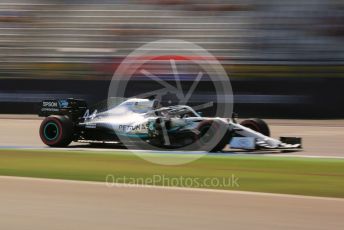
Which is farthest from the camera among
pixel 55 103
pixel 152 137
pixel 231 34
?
pixel 231 34

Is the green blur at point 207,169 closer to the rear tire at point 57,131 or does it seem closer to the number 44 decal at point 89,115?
the rear tire at point 57,131

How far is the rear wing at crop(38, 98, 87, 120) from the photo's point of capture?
35.3 feet

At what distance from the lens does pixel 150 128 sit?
997 cm

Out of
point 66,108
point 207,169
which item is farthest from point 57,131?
point 207,169

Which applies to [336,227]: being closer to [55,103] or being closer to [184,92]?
[55,103]

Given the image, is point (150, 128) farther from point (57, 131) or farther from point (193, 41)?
point (193, 41)

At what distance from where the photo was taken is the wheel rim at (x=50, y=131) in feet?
34.8

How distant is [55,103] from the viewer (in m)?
10.9

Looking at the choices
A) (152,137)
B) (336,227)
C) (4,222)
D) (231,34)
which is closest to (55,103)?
(152,137)

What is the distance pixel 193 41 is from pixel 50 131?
13002mm

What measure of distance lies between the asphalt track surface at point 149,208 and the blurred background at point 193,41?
12165 mm

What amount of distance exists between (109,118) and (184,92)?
891 cm

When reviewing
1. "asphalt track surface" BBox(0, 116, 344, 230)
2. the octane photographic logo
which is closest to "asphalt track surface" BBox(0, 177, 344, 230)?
"asphalt track surface" BBox(0, 116, 344, 230)

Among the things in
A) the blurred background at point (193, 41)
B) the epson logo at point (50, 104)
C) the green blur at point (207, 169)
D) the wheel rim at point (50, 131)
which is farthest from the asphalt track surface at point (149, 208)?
the blurred background at point (193, 41)
